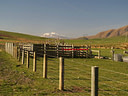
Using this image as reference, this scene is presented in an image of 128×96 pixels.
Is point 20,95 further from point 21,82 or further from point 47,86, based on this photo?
point 21,82

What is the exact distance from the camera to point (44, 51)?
24391mm

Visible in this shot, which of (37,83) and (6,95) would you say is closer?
(6,95)

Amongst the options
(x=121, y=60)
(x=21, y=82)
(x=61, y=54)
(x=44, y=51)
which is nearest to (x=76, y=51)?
(x=61, y=54)

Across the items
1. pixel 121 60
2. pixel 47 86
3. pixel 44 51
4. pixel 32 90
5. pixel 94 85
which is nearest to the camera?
pixel 94 85

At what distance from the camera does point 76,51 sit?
2580 cm

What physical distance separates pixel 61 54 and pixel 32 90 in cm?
1789

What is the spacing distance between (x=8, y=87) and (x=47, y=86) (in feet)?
5.66

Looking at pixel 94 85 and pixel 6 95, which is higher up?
pixel 94 85

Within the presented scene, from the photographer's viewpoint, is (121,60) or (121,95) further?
(121,60)

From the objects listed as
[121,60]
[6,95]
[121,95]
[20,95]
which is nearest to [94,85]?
[121,95]

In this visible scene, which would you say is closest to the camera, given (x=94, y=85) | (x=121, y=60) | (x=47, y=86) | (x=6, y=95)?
(x=94, y=85)

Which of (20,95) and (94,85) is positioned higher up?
(94,85)

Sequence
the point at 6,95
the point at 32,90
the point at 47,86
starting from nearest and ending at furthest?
the point at 6,95
the point at 32,90
the point at 47,86

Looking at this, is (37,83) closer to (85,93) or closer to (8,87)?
(8,87)
